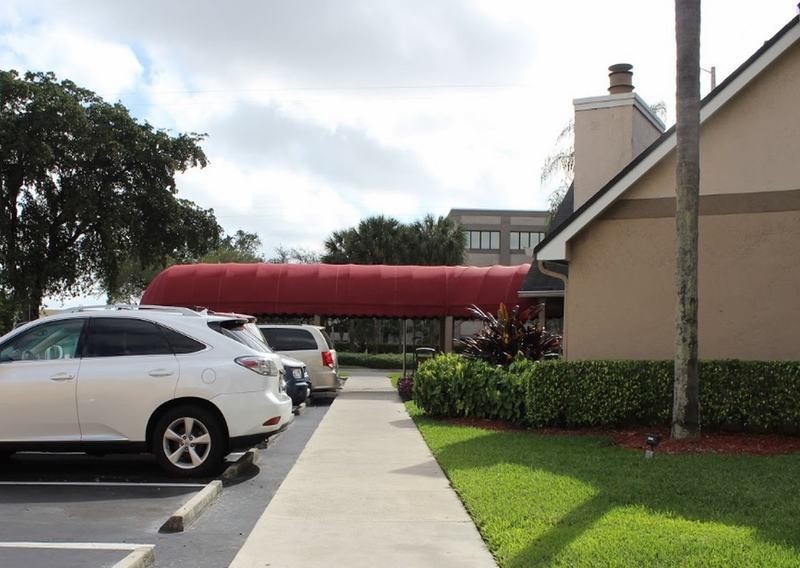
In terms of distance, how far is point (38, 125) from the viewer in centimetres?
3353

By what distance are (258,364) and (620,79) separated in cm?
1065

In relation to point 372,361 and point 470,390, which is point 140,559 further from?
point 372,361

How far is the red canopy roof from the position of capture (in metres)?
23.0

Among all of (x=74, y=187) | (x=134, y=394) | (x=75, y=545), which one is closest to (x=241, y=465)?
(x=134, y=394)

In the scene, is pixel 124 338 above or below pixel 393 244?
below

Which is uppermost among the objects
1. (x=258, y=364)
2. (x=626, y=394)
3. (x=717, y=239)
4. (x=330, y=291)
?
(x=717, y=239)

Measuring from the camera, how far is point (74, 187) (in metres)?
35.1

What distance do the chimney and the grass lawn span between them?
257 inches

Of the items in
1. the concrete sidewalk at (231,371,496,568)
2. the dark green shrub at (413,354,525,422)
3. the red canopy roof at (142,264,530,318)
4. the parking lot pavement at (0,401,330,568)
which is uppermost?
the red canopy roof at (142,264,530,318)

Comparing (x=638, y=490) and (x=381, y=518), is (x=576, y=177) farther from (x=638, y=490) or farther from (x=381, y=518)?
(x=381, y=518)

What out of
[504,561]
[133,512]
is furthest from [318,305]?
[504,561]

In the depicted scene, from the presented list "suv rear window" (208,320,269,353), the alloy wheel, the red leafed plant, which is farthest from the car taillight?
the red leafed plant

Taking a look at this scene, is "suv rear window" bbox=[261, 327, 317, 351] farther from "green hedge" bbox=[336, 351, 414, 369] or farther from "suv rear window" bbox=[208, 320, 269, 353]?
"green hedge" bbox=[336, 351, 414, 369]

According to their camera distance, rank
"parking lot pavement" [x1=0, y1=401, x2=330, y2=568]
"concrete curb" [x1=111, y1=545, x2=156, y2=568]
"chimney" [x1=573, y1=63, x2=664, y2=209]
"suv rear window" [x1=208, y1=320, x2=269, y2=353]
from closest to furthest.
Answer: "concrete curb" [x1=111, y1=545, x2=156, y2=568]
"parking lot pavement" [x1=0, y1=401, x2=330, y2=568]
"suv rear window" [x1=208, y1=320, x2=269, y2=353]
"chimney" [x1=573, y1=63, x2=664, y2=209]
